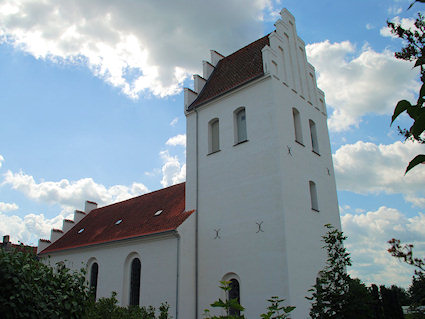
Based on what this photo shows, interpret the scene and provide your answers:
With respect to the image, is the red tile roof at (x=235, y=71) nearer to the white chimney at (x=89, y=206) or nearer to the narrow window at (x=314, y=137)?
the narrow window at (x=314, y=137)

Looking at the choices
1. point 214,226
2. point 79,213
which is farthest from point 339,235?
point 79,213

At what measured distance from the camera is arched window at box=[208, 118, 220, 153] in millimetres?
18531

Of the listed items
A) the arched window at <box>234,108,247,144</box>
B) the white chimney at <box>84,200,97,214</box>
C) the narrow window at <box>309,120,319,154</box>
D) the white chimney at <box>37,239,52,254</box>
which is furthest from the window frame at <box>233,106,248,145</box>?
the white chimney at <box>84,200,97,214</box>

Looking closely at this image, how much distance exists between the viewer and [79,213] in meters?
29.8

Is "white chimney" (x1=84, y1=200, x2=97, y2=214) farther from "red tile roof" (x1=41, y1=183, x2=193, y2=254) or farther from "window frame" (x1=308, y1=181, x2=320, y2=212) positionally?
"window frame" (x1=308, y1=181, x2=320, y2=212)

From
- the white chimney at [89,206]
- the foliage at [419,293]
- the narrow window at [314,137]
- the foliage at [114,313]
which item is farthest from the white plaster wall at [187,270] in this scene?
the white chimney at [89,206]

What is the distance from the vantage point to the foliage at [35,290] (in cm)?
595

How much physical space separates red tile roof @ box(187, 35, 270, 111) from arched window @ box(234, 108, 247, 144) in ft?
4.18

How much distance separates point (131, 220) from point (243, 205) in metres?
8.78

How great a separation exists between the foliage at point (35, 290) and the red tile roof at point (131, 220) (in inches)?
372

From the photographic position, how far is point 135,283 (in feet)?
59.8

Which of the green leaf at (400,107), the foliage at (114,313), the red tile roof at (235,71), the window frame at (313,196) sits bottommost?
the foliage at (114,313)

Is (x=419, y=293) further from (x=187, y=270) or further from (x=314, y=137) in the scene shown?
(x=314, y=137)

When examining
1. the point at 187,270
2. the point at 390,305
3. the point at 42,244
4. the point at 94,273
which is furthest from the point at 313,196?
the point at 42,244
